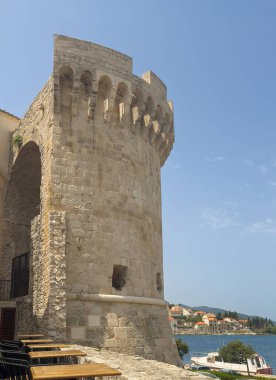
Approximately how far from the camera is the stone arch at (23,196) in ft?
41.0

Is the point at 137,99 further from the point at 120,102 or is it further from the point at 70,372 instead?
the point at 70,372

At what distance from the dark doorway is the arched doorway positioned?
973 millimetres

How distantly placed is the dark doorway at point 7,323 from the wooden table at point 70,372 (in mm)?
6686

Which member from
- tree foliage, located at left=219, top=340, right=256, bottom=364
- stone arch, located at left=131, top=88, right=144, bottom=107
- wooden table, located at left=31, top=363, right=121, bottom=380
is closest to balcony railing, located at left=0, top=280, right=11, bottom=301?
stone arch, located at left=131, top=88, right=144, bottom=107

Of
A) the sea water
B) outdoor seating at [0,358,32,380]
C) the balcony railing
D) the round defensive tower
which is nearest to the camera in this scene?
outdoor seating at [0,358,32,380]

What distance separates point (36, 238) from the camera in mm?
9719

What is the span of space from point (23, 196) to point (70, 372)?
32.2ft

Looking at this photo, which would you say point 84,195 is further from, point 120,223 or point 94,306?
point 94,306

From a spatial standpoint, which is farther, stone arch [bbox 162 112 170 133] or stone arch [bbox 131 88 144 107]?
stone arch [bbox 162 112 170 133]

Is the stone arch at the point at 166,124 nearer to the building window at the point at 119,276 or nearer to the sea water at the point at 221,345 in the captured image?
the building window at the point at 119,276

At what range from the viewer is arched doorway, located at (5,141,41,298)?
12062mm

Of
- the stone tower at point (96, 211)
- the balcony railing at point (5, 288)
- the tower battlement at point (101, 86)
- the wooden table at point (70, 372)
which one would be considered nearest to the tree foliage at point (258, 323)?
the stone tower at point (96, 211)

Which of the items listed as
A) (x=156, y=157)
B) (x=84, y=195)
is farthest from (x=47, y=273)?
(x=156, y=157)

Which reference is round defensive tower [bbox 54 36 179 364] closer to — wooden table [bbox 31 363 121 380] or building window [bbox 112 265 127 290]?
building window [bbox 112 265 127 290]
